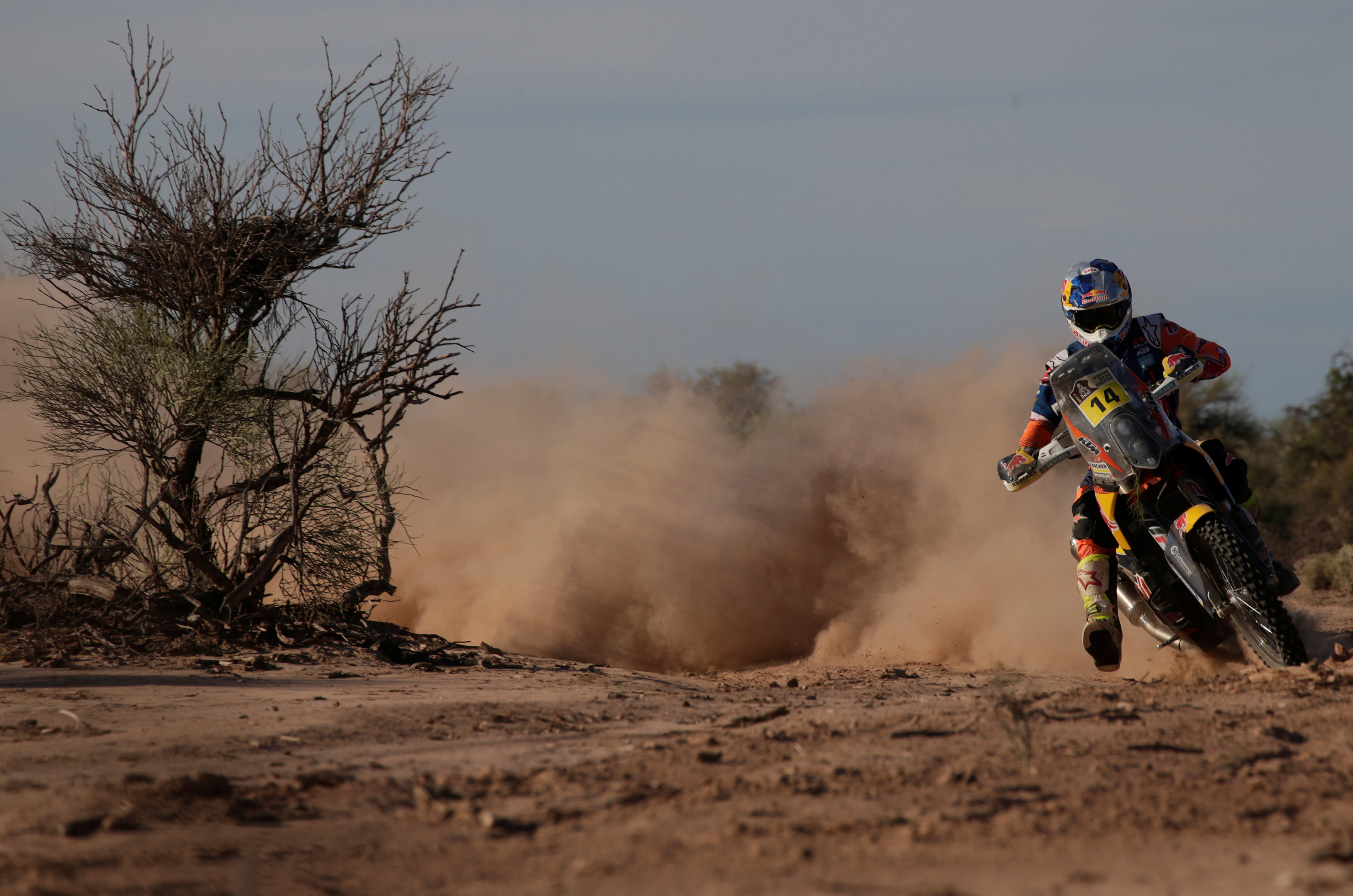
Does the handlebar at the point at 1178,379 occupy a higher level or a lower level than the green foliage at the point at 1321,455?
lower

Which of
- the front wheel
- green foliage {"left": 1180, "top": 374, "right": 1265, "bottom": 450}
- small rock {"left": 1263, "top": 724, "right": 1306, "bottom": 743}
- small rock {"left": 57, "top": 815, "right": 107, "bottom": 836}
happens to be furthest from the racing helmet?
green foliage {"left": 1180, "top": 374, "right": 1265, "bottom": 450}

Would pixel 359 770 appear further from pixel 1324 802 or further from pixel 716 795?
pixel 1324 802

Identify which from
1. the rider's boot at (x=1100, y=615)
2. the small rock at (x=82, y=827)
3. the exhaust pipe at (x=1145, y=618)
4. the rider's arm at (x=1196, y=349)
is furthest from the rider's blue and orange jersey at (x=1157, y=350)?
the small rock at (x=82, y=827)

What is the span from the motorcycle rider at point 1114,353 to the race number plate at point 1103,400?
1.17 feet

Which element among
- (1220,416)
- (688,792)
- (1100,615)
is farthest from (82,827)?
(1220,416)

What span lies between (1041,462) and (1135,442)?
0.69 m

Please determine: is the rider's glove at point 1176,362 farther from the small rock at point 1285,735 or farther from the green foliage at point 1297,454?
the green foliage at point 1297,454

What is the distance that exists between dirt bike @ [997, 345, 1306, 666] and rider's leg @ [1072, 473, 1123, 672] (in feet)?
0.28

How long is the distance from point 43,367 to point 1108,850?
8.51 meters

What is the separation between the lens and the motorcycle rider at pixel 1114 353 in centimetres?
629

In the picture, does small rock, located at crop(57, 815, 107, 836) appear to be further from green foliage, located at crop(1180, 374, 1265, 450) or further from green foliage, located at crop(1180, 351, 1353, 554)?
green foliage, located at crop(1180, 374, 1265, 450)

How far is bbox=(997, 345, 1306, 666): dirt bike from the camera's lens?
5.56m

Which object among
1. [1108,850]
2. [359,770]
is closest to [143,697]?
[359,770]

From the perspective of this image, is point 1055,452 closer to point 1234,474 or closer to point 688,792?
point 1234,474
